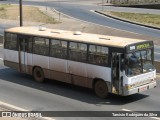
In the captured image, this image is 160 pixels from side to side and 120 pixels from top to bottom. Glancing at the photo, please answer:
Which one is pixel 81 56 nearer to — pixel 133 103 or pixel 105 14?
pixel 133 103

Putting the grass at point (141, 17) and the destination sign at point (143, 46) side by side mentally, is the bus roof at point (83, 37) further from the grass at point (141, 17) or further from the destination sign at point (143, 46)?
the grass at point (141, 17)

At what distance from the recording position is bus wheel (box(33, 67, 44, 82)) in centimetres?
2019

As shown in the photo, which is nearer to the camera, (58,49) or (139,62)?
(139,62)

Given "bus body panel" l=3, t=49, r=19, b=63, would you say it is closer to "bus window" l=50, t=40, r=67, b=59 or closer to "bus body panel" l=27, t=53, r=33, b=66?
"bus body panel" l=27, t=53, r=33, b=66

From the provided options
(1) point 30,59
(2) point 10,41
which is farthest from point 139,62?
(2) point 10,41

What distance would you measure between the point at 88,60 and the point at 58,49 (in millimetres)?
2007

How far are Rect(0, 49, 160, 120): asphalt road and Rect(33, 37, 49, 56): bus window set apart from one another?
1.55 m

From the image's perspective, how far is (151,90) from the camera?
18531 millimetres

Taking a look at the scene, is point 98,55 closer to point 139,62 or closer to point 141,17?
point 139,62

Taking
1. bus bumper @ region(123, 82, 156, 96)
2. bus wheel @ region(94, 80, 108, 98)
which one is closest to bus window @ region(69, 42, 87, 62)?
bus wheel @ region(94, 80, 108, 98)

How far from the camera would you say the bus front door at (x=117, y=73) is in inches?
642

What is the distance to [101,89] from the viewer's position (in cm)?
1723

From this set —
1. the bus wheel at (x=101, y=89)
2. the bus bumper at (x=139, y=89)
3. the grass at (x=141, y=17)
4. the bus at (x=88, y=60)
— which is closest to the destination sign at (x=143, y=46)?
the bus at (x=88, y=60)

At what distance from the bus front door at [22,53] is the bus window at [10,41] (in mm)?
419
